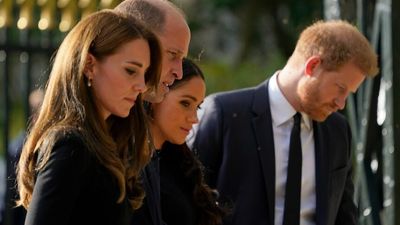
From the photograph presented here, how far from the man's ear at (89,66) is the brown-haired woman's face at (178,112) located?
3.20 ft

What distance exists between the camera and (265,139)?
4836 mm

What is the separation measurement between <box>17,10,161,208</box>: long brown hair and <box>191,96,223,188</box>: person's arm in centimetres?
144

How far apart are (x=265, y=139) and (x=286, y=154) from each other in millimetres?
107

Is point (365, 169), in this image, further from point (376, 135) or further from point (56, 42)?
point (56, 42)

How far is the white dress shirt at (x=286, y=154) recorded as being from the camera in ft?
15.7

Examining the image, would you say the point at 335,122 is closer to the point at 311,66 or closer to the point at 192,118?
the point at 311,66

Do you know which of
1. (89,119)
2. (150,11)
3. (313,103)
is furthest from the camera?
(313,103)

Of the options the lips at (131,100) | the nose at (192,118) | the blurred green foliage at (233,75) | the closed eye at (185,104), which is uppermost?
the lips at (131,100)

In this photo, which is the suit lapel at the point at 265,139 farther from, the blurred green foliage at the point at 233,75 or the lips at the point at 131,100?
the blurred green foliage at the point at 233,75

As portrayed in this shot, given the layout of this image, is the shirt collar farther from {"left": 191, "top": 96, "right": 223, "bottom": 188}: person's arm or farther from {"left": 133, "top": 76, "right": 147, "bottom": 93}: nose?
{"left": 133, "top": 76, "right": 147, "bottom": 93}: nose

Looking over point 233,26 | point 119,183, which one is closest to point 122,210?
point 119,183

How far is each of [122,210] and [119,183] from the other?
7cm

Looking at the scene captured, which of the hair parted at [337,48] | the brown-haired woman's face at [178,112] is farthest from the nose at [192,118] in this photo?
the hair parted at [337,48]

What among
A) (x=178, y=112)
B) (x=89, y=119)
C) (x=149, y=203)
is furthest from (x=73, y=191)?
(x=178, y=112)
